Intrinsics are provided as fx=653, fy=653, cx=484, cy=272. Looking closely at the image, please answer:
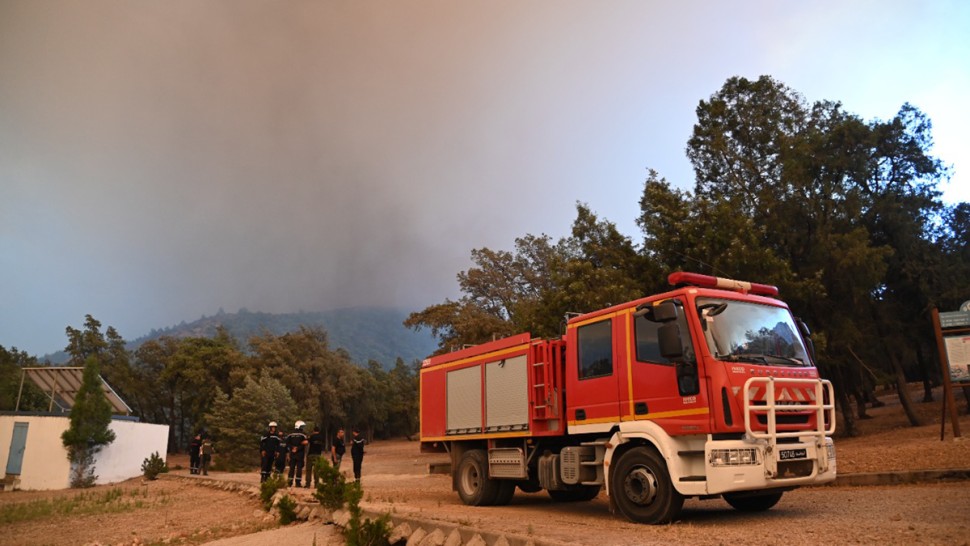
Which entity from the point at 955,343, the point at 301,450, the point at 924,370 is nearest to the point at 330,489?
the point at 301,450

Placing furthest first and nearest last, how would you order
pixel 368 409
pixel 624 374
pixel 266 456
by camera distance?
pixel 368 409 < pixel 266 456 < pixel 624 374

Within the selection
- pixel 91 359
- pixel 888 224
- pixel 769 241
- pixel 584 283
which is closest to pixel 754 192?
pixel 769 241

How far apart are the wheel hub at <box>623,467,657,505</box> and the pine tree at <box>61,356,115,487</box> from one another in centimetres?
2550

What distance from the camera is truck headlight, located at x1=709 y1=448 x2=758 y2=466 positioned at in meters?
7.98

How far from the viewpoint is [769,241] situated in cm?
2627

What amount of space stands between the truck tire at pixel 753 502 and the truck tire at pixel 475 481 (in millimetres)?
4316

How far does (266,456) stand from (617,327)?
1434 centimetres

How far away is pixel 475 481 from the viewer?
41.3ft

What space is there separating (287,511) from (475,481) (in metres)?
3.55

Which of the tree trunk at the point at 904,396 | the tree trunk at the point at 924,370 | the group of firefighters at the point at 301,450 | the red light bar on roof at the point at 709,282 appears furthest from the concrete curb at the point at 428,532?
the tree trunk at the point at 924,370

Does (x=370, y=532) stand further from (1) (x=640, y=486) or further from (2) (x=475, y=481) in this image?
(2) (x=475, y=481)

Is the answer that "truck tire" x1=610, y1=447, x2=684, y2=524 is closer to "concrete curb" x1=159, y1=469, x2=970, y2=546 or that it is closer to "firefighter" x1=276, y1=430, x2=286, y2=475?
"concrete curb" x1=159, y1=469, x2=970, y2=546

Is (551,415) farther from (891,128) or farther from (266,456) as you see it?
(891,128)

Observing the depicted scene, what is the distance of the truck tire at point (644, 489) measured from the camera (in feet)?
27.5
